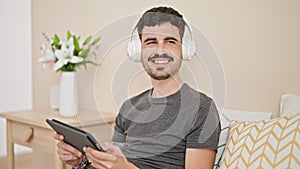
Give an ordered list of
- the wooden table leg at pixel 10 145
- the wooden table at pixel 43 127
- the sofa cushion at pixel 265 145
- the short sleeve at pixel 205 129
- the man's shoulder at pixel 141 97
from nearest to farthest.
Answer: the sofa cushion at pixel 265 145 → the short sleeve at pixel 205 129 → the man's shoulder at pixel 141 97 → the wooden table at pixel 43 127 → the wooden table leg at pixel 10 145

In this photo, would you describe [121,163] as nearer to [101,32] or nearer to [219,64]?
[219,64]

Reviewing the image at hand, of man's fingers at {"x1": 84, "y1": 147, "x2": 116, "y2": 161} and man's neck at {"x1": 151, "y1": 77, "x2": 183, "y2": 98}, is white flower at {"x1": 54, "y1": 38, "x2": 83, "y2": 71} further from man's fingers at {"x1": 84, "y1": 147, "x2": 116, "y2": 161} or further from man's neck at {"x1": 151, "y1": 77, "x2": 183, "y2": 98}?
man's fingers at {"x1": 84, "y1": 147, "x2": 116, "y2": 161}

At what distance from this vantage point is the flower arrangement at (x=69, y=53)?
1.99 metres

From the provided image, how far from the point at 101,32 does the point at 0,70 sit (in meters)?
0.90

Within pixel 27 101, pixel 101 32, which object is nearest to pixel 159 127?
pixel 101 32

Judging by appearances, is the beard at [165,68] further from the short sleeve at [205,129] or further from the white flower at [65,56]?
the white flower at [65,56]

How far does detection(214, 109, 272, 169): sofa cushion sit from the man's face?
26 cm

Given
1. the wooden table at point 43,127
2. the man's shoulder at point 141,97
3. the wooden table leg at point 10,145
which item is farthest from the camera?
the wooden table leg at point 10,145

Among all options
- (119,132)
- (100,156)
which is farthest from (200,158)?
(119,132)

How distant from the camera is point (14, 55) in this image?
9.03 ft

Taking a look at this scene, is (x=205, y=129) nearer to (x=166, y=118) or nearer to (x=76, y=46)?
(x=166, y=118)

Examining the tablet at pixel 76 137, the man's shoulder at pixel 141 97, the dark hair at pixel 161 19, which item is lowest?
the tablet at pixel 76 137

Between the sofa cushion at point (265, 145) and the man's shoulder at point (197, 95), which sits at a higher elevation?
the man's shoulder at point (197, 95)

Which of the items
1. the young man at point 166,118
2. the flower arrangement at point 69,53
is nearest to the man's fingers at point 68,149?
the young man at point 166,118
